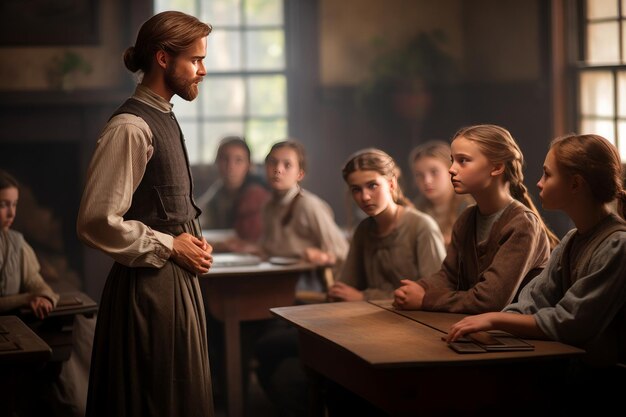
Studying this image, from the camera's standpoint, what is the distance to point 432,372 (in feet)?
9.66

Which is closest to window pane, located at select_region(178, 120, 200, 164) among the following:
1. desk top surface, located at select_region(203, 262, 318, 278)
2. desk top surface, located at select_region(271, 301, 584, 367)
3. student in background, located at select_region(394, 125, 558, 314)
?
desk top surface, located at select_region(203, 262, 318, 278)

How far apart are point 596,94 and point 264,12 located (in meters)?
2.91

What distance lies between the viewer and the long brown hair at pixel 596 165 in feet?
10.1

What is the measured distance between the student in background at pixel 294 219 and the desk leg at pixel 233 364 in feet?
2.25

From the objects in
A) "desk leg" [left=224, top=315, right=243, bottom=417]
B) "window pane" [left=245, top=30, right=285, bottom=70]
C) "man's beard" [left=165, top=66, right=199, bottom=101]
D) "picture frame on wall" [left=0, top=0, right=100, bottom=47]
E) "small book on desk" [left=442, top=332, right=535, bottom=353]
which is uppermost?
"picture frame on wall" [left=0, top=0, right=100, bottom=47]

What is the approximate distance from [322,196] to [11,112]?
2500 millimetres

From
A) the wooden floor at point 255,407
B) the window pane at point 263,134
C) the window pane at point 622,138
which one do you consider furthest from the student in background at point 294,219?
the window pane at point 263,134

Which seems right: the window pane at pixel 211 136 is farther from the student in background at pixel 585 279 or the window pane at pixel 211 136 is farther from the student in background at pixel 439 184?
the student in background at pixel 585 279

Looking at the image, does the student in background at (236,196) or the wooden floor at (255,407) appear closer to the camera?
the wooden floor at (255,407)

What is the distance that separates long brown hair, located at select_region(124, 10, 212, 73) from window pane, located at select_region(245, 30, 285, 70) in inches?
189

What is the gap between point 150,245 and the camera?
3184mm

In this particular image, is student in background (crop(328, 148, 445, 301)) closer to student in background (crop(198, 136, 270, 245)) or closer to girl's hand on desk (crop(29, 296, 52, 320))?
girl's hand on desk (crop(29, 296, 52, 320))

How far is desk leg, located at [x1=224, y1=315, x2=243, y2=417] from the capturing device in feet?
16.6

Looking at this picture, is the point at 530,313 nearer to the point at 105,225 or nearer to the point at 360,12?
the point at 105,225
